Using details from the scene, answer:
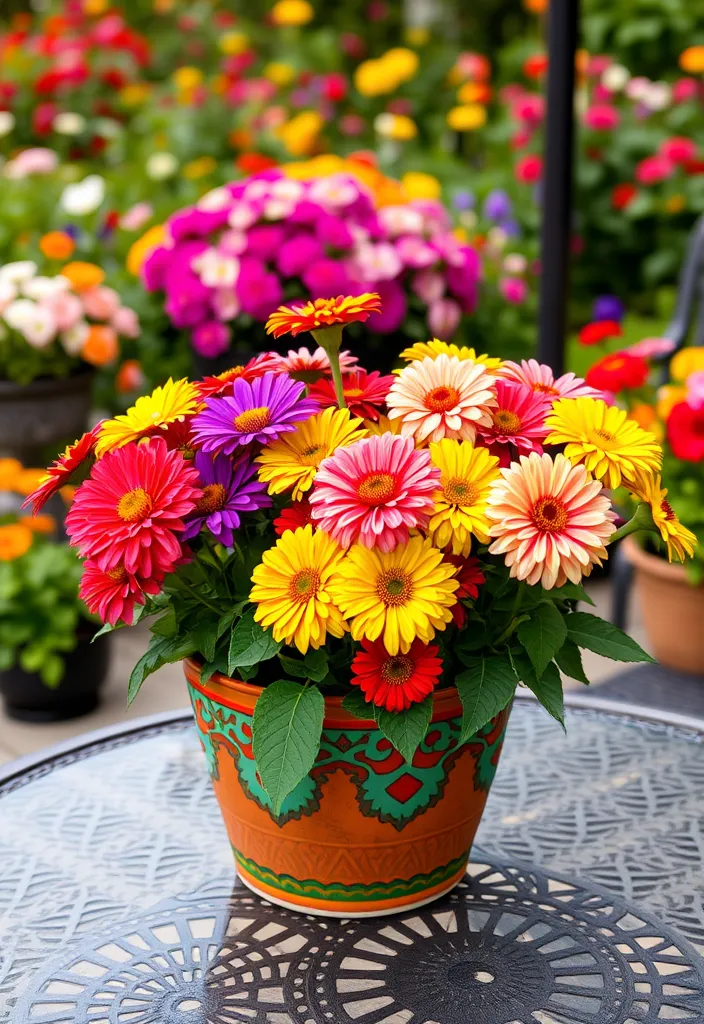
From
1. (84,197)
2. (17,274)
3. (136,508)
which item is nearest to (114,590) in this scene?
(136,508)

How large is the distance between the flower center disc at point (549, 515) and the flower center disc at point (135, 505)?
0.84ft

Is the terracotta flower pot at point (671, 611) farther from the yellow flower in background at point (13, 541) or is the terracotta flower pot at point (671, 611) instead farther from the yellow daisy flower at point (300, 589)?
the yellow daisy flower at point (300, 589)

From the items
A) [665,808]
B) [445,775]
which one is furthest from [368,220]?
[445,775]

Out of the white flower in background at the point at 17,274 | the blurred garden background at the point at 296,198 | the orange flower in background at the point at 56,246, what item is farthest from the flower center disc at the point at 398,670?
the orange flower in background at the point at 56,246

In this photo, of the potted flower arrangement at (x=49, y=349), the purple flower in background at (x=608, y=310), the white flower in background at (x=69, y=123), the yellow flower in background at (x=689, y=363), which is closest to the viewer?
the yellow flower in background at (x=689, y=363)

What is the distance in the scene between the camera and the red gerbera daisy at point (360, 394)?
0.93 m

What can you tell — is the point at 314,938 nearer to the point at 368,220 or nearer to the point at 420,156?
the point at 368,220

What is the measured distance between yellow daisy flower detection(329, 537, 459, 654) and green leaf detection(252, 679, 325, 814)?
0.23ft

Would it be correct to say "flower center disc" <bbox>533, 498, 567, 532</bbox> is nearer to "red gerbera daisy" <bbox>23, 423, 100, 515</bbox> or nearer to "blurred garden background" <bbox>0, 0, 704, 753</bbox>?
"red gerbera daisy" <bbox>23, 423, 100, 515</bbox>

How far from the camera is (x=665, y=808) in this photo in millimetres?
1161

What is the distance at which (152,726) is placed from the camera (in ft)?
4.34

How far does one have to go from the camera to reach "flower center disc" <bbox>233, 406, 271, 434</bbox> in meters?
0.86

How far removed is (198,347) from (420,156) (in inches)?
93.2

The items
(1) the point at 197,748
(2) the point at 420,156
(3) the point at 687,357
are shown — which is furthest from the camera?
(2) the point at 420,156
